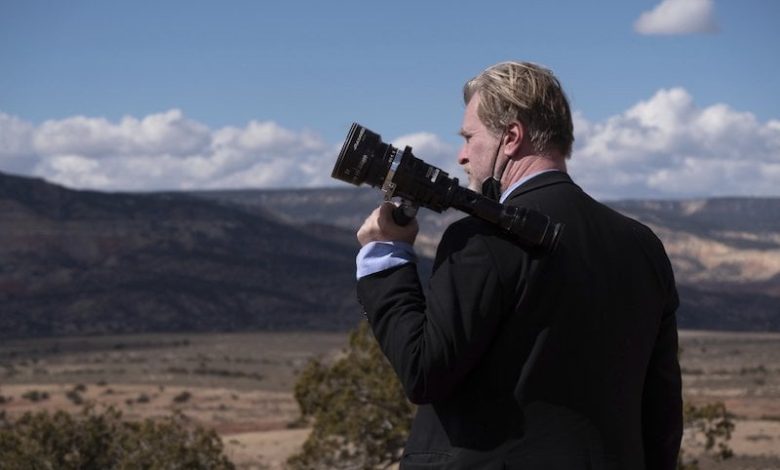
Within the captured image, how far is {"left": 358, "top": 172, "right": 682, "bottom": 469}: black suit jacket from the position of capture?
2.58 metres

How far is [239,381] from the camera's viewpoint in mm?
40500

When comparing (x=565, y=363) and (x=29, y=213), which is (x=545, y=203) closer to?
(x=565, y=363)

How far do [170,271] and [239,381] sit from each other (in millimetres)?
31570

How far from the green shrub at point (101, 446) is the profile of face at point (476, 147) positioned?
9.14m

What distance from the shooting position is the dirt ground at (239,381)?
71.7 feet

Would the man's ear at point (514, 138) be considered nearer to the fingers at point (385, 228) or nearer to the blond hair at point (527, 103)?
the blond hair at point (527, 103)

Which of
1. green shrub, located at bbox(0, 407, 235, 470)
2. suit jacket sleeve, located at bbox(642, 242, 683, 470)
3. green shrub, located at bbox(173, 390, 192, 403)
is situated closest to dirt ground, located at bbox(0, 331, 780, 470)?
green shrub, located at bbox(173, 390, 192, 403)

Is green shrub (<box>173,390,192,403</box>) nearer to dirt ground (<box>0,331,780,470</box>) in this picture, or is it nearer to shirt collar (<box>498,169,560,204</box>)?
dirt ground (<box>0,331,780,470</box>)

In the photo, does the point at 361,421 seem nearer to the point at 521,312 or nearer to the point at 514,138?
the point at 514,138

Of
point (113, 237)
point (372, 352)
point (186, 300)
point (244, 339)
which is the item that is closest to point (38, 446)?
point (372, 352)

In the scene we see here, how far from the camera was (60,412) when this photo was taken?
1289cm

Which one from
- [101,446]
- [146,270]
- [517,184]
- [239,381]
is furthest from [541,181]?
[146,270]

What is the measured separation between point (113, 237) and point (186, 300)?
7827mm

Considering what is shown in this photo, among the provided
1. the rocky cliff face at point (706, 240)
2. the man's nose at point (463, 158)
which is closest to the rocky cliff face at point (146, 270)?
the rocky cliff face at point (706, 240)
